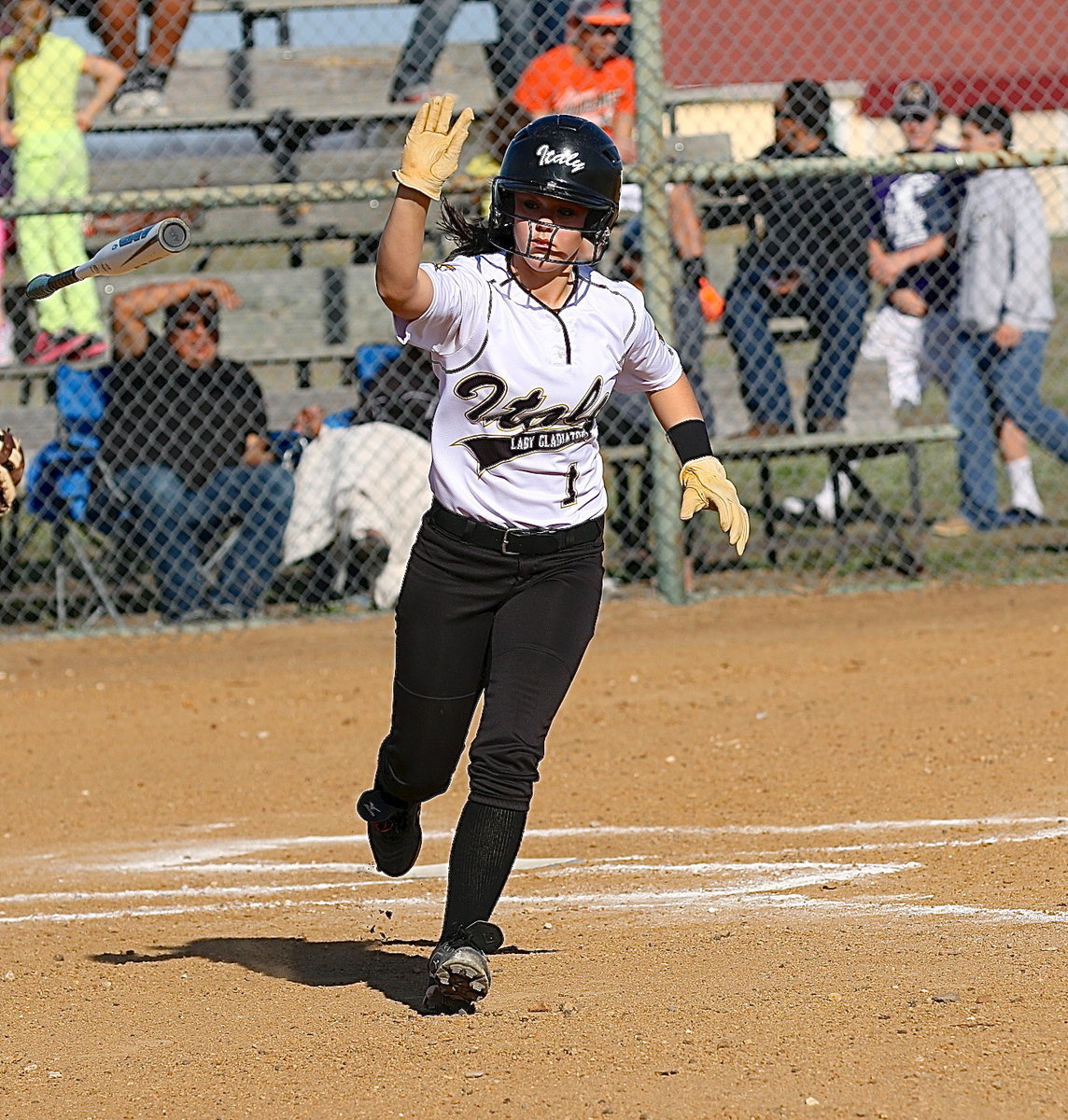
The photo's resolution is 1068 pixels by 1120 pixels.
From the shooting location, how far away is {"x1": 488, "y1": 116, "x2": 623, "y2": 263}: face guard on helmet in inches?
147

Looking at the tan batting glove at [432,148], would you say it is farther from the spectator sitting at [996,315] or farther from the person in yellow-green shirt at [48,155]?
the spectator sitting at [996,315]

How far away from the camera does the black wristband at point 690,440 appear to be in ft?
13.6

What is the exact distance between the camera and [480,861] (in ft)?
12.1

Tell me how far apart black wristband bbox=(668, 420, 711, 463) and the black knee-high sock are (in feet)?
3.37

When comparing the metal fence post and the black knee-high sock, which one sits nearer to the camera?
the black knee-high sock

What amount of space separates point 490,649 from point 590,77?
20.3ft

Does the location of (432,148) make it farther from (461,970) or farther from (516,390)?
(461,970)

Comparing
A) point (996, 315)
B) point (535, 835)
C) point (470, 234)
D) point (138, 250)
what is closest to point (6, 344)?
point (535, 835)

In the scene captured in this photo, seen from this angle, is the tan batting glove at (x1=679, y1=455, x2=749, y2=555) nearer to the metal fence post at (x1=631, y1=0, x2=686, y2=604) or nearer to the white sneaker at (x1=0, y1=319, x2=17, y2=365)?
the metal fence post at (x1=631, y1=0, x2=686, y2=604)

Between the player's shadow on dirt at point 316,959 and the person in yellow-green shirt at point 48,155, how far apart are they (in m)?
5.52

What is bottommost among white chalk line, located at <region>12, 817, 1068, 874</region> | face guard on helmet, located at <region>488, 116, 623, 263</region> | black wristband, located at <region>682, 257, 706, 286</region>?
white chalk line, located at <region>12, 817, 1068, 874</region>

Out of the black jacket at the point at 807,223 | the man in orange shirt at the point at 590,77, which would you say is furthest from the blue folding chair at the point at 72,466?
the black jacket at the point at 807,223

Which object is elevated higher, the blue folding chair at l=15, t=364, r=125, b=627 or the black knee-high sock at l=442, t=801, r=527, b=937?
the black knee-high sock at l=442, t=801, r=527, b=937

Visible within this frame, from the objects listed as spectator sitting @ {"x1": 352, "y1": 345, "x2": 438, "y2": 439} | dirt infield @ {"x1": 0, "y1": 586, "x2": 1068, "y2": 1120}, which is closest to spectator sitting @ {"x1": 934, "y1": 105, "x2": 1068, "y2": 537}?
dirt infield @ {"x1": 0, "y1": 586, "x2": 1068, "y2": 1120}
